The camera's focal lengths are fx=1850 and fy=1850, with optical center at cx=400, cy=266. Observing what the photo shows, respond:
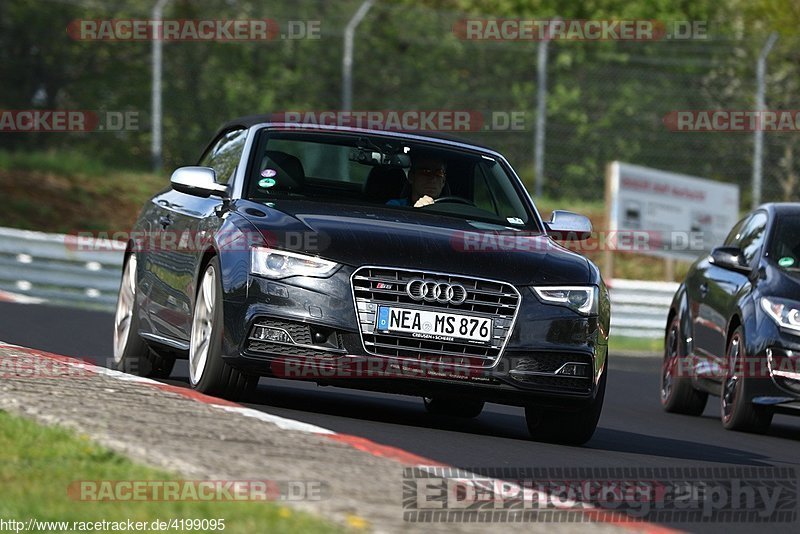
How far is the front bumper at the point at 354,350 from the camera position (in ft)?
30.3

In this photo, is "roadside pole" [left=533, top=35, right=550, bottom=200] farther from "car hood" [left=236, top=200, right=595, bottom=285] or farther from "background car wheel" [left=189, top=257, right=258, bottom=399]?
"background car wheel" [left=189, top=257, right=258, bottom=399]

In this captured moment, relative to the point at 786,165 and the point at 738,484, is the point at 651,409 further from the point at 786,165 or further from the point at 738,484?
the point at 786,165

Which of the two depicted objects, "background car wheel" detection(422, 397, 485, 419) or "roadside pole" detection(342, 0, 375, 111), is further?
"roadside pole" detection(342, 0, 375, 111)

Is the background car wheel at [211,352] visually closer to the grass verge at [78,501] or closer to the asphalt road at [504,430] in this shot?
the asphalt road at [504,430]

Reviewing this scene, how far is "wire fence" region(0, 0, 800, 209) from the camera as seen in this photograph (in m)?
27.7

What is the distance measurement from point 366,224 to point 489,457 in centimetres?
149

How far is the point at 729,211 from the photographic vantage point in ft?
94.2

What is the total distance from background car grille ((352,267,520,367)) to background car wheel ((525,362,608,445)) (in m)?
0.73

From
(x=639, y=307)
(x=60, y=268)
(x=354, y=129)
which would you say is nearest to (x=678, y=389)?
(x=354, y=129)
